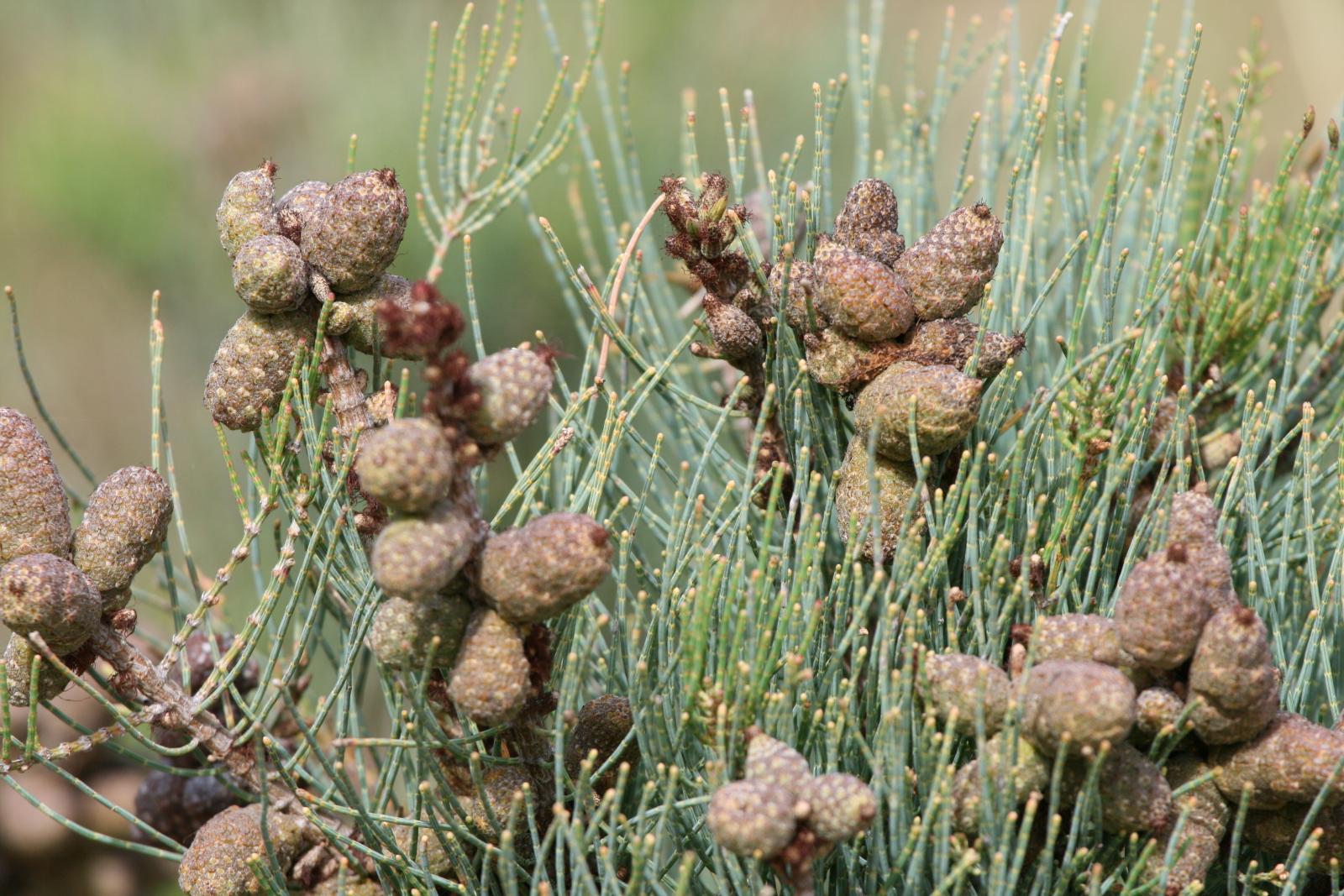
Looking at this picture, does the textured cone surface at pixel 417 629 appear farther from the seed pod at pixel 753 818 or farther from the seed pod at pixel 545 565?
the seed pod at pixel 753 818

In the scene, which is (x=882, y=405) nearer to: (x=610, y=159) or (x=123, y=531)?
(x=123, y=531)

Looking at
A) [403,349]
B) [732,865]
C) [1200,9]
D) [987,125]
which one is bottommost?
[732,865]

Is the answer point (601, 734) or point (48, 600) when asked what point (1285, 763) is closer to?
point (601, 734)

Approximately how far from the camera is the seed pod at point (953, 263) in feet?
1.98

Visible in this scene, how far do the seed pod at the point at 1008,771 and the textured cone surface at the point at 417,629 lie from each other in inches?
8.8

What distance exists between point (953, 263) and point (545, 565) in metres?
0.27

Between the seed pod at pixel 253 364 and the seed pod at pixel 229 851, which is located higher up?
the seed pod at pixel 253 364

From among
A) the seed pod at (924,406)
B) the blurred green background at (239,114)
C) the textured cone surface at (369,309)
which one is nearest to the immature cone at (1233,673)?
the seed pod at (924,406)

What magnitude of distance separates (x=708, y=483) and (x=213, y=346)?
982mm

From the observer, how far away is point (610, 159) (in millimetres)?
1502

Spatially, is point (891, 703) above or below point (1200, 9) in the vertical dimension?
below

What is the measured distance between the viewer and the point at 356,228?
572 mm

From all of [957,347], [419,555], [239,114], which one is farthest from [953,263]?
[239,114]

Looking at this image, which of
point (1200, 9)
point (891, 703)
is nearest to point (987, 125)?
point (891, 703)
